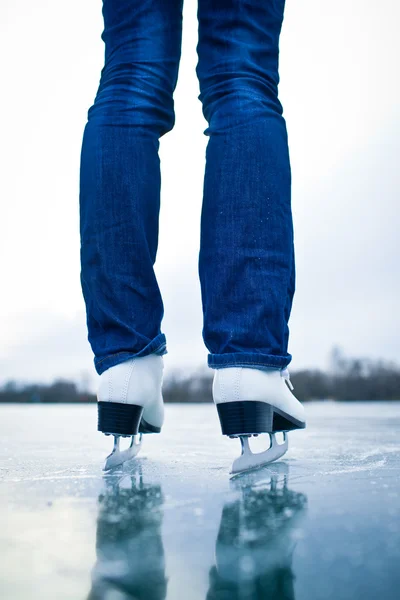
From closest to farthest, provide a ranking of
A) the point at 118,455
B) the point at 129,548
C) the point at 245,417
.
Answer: the point at 129,548, the point at 245,417, the point at 118,455

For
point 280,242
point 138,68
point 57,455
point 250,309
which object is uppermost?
point 138,68

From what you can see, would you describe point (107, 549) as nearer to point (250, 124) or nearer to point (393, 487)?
point (393, 487)

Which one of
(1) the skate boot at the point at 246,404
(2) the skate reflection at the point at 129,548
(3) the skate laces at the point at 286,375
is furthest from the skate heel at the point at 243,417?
(2) the skate reflection at the point at 129,548

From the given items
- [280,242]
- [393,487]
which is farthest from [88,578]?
[280,242]

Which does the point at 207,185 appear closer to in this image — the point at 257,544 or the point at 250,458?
the point at 250,458

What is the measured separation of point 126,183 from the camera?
109 centimetres

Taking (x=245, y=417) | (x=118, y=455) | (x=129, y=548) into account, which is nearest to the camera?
(x=129, y=548)

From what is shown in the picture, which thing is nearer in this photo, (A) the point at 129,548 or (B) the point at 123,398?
(A) the point at 129,548

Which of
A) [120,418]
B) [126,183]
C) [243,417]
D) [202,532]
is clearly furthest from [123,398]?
[202,532]

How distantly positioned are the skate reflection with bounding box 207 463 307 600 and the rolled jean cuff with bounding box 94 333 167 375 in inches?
13.4

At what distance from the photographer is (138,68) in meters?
1.15

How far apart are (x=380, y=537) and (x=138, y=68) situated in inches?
36.6

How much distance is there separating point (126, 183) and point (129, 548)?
2.31 feet

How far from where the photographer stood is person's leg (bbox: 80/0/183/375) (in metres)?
1.08
